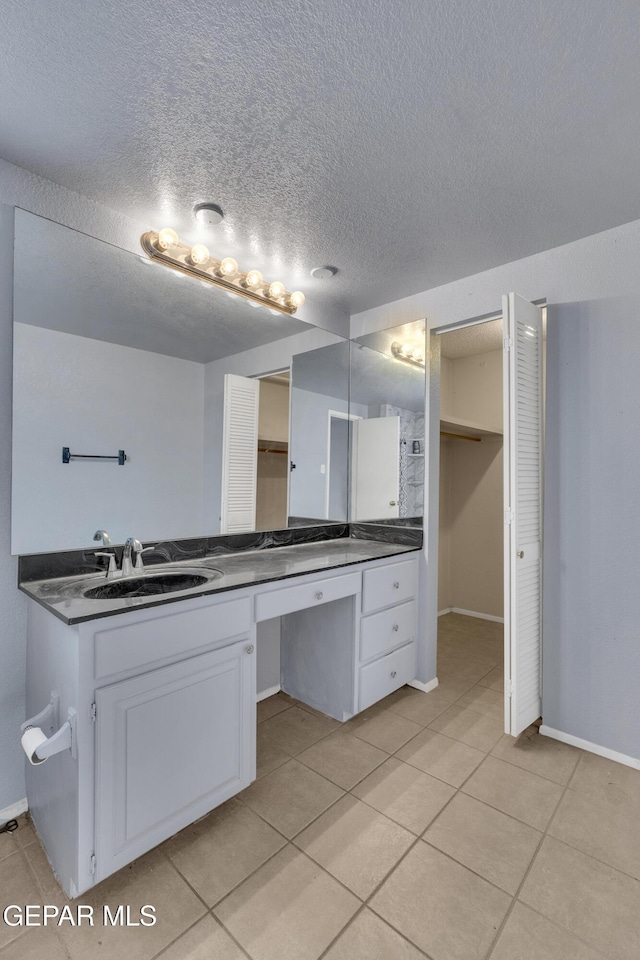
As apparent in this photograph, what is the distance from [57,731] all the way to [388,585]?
5.04 feet

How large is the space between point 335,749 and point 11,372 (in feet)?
6.68

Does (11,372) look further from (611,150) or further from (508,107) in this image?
(611,150)

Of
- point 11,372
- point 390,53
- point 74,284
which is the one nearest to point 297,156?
point 390,53

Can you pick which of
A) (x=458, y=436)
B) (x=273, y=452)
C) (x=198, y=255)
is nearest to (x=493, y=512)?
(x=458, y=436)

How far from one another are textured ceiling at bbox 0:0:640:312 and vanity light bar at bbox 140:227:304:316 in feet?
0.36

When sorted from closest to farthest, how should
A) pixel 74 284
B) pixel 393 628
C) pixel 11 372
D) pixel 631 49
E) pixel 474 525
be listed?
pixel 631 49 → pixel 11 372 → pixel 74 284 → pixel 393 628 → pixel 474 525

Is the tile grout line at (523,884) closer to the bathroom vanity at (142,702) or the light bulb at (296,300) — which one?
the bathroom vanity at (142,702)

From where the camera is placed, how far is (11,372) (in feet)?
5.27

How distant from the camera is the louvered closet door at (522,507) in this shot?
6.50 ft

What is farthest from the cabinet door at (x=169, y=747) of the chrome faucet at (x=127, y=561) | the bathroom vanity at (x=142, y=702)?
the chrome faucet at (x=127, y=561)

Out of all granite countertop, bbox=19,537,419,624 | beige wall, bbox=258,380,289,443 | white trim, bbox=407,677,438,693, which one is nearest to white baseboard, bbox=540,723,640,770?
white trim, bbox=407,677,438,693

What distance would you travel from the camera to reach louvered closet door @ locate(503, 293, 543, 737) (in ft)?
6.50

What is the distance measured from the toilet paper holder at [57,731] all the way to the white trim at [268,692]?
1.28 m

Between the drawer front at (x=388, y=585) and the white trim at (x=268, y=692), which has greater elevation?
the drawer front at (x=388, y=585)
